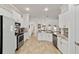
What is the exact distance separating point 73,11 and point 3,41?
246 cm

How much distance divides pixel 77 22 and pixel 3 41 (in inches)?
95.1

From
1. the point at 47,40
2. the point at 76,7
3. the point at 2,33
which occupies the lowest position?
the point at 47,40

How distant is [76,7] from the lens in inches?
150

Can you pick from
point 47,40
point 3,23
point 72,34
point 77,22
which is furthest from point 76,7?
point 47,40

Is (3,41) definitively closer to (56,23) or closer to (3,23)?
(3,23)

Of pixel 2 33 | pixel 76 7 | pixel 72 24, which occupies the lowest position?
pixel 2 33

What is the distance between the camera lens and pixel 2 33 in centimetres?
350
